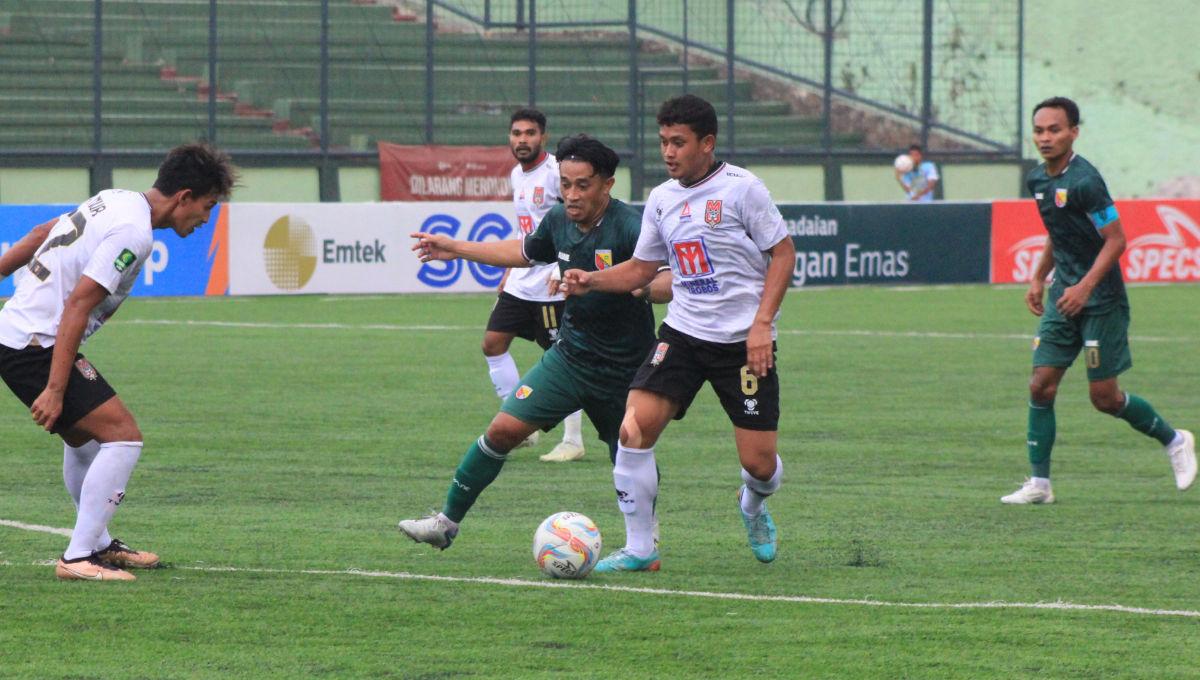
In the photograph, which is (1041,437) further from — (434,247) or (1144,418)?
(434,247)

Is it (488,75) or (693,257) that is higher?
(488,75)

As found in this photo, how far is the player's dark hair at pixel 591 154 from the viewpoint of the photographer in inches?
307

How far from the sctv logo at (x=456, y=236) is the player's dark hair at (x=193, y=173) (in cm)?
1719

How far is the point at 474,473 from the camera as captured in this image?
7.98m

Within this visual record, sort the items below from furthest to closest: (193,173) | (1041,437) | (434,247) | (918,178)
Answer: (918,178), (1041,437), (434,247), (193,173)

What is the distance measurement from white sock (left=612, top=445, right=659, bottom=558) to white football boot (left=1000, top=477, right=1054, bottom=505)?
288 cm

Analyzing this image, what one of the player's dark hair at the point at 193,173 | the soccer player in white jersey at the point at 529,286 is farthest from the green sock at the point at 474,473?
the soccer player in white jersey at the point at 529,286

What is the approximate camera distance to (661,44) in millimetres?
35188

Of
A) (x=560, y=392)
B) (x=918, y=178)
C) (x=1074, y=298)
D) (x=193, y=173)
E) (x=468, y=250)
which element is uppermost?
(x=193, y=173)

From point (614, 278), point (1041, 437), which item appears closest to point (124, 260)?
point (614, 278)

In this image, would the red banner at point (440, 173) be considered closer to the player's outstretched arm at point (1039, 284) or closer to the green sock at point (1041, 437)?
the player's outstretched arm at point (1039, 284)

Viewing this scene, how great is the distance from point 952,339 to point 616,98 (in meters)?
15.2

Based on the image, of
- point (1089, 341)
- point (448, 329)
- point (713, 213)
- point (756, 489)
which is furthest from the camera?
point (448, 329)

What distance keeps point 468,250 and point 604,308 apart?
0.68 m
